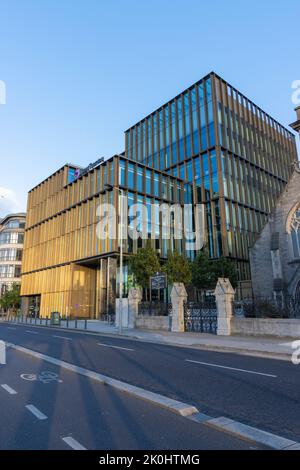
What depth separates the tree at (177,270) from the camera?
30.6 metres

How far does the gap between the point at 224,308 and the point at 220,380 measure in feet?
37.4

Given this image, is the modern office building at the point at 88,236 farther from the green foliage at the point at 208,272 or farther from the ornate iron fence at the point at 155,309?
the ornate iron fence at the point at 155,309

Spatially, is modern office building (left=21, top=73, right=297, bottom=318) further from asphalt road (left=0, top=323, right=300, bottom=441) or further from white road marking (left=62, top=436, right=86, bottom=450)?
white road marking (left=62, top=436, right=86, bottom=450)

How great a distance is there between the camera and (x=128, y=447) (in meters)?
3.72

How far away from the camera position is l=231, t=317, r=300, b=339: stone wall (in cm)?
1568

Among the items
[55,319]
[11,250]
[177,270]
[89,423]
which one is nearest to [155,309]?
[177,270]

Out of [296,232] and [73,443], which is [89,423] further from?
[296,232]

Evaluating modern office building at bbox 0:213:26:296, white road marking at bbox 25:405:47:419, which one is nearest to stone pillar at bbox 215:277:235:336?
white road marking at bbox 25:405:47:419

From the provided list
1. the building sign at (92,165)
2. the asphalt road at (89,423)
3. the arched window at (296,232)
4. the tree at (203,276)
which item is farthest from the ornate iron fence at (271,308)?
the building sign at (92,165)

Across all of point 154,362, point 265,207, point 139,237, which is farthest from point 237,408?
point 265,207

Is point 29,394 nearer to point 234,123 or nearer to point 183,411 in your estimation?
point 183,411

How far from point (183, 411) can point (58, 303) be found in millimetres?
43430

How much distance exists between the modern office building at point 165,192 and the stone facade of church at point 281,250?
11151mm

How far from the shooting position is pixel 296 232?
95.6 feet
